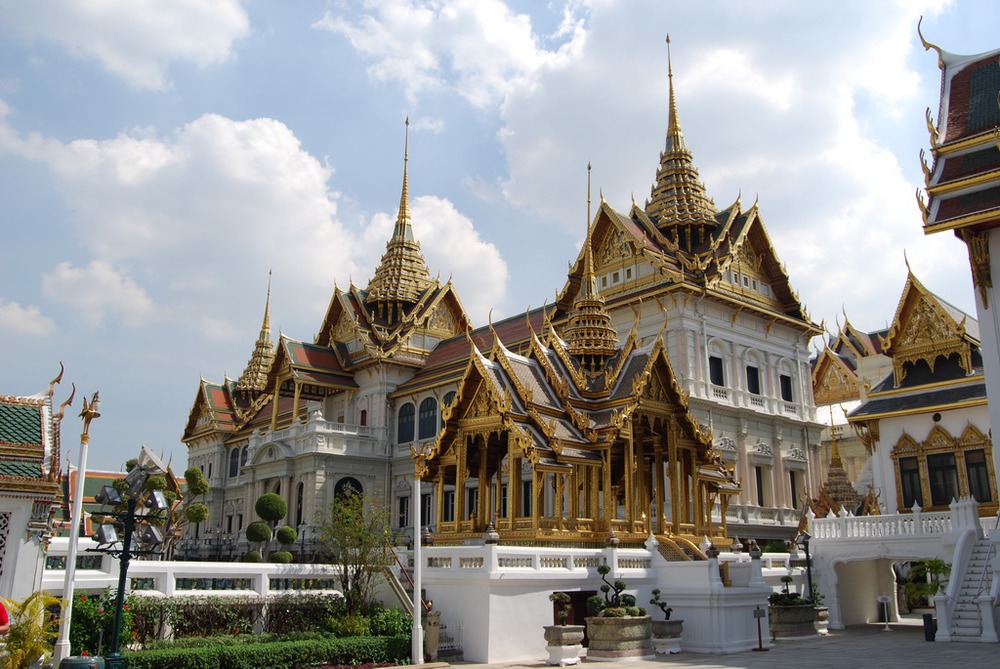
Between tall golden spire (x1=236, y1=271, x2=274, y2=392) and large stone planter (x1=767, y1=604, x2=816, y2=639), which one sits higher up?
tall golden spire (x1=236, y1=271, x2=274, y2=392)

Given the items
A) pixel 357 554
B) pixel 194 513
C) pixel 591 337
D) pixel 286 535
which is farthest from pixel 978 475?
pixel 286 535

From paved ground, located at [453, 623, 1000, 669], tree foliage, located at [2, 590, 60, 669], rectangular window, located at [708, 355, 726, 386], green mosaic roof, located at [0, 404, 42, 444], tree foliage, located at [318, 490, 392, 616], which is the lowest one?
paved ground, located at [453, 623, 1000, 669]

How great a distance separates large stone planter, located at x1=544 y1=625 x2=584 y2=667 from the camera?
41.3 feet

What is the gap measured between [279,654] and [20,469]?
13.8 feet

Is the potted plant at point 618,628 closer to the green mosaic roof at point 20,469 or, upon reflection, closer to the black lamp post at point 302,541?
the green mosaic roof at point 20,469

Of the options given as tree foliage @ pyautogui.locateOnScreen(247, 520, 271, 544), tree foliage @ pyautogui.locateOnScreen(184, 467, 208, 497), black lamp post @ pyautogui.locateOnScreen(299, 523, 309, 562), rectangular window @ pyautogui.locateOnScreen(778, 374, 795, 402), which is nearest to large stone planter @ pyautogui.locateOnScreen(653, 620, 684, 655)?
tree foliage @ pyautogui.locateOnScreen(184, 467, 208, 497)

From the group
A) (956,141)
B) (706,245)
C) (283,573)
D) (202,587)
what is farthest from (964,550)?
(706,245)

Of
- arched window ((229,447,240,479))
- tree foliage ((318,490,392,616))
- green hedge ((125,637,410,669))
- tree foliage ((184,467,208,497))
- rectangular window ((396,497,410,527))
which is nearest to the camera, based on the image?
green hedge ((125,637,410,669))

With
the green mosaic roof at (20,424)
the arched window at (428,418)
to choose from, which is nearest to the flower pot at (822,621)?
the green mosaic roof at (20,424)

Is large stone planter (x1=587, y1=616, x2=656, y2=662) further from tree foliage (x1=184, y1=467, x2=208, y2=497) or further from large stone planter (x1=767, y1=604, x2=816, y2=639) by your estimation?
tree foliage (x1=184, y1=467, x2=208, y2=497)

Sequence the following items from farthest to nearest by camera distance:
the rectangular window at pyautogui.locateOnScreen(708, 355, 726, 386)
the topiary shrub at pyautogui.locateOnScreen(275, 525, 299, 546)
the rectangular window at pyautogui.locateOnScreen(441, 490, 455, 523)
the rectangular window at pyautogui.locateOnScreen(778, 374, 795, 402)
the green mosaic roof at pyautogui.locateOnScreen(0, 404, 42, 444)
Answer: the rectangular window at pyautogui.locateOnScreen(778, 374, 795, 402), the rectangular window at pyautogui.locateOnScreen(441, 490, 455, 523), the topiary shrub at pyautogui.locateOnScreen(275, 525, 299, 546), the rectangular window at pyautogui.locateOnScreen(708, 355, 726, 386), the green mosaic roof at pyautogui.locateOnScreen(0, 404, 42, 444)

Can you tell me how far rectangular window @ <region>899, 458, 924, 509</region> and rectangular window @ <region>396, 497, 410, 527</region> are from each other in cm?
2157

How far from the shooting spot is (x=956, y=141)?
19453 millimetres

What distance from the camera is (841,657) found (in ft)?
44.0
